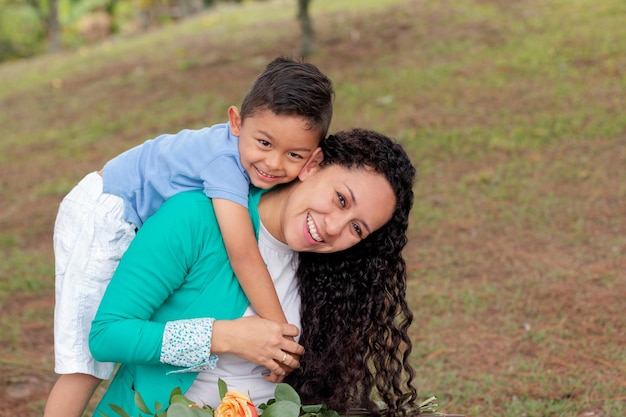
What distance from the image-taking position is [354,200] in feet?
7.52

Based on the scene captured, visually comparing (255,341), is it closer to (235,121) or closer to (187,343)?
(187,343)

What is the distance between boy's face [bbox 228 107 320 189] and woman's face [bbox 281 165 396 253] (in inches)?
5.5

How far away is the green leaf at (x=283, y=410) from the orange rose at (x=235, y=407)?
0.05 meters

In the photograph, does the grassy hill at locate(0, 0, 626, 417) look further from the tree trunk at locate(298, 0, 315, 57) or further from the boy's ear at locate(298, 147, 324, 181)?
the boy's ear at locate(298, 147, 324, 181)

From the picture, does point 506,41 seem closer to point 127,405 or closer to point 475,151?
point 475,151

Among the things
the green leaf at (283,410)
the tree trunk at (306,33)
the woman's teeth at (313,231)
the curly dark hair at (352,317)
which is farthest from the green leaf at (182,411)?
the tree trunk at (306,33)

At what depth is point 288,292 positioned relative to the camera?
2543 millimetres

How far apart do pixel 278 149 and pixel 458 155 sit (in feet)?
17.2

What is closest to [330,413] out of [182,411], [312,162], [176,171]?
[182,411]

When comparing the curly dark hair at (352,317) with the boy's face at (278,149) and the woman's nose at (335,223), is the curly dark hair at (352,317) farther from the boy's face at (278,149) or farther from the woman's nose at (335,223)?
the woman's nose at (335,223)

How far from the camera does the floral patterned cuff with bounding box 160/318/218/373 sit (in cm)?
218

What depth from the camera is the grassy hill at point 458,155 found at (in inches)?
172

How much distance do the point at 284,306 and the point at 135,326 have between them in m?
0.53

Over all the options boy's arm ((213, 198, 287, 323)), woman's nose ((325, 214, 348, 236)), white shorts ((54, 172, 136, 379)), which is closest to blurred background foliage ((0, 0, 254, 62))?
white shorts ((54, 172, 136, 379))
